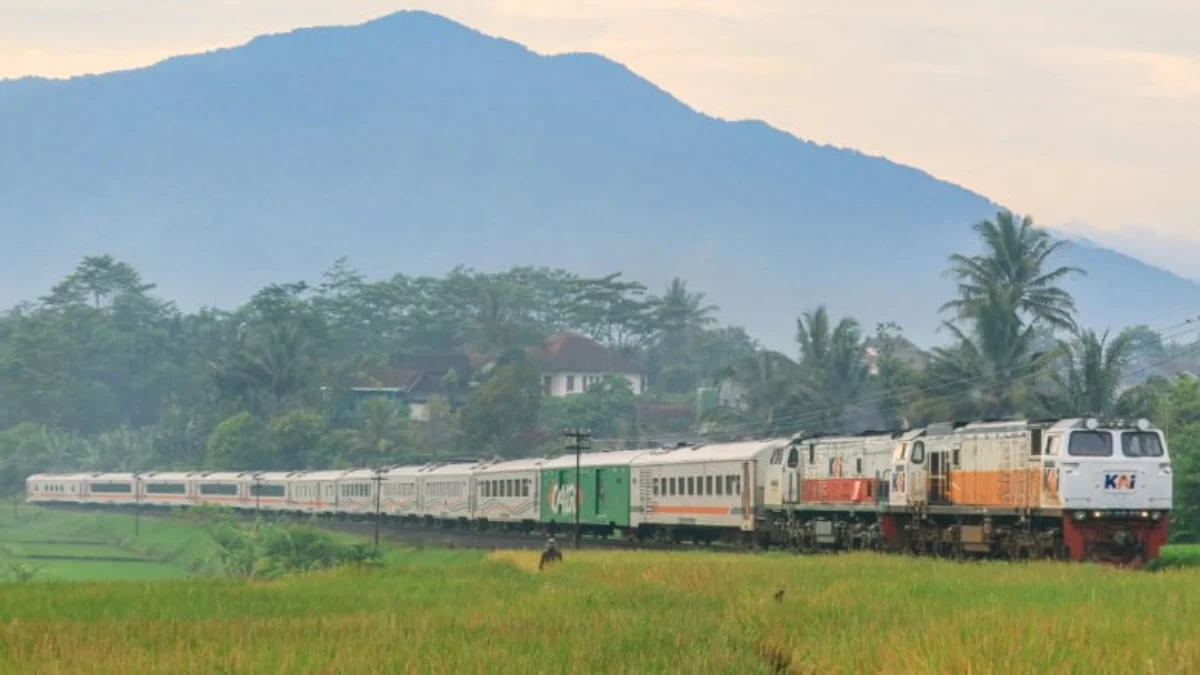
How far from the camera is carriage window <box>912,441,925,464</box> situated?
167ft

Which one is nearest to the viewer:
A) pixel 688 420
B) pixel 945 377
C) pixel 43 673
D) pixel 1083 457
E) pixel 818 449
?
pixel 43 673

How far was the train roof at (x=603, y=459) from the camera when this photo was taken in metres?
74.8

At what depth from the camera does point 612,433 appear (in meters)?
152

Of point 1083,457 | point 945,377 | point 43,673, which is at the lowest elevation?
point 43,673

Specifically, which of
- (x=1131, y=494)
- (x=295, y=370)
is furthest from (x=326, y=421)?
(x=1131, y=494)

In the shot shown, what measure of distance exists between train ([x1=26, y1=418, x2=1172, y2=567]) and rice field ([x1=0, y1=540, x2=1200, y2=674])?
5085 millimetres

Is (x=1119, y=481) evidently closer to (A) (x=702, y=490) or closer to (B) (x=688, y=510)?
(A) (x=702, y=490)

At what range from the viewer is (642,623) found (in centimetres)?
2630

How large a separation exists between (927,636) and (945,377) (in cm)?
7392

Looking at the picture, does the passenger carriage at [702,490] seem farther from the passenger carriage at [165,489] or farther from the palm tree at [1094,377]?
the passenger carriage at [165,489]

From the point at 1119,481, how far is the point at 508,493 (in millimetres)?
47109

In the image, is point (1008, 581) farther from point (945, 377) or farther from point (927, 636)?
point (945, 377)

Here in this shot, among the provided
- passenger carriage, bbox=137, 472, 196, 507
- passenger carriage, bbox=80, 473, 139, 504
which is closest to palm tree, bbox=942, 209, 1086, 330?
passenger carriage, bbox=137, 472, 196, 507

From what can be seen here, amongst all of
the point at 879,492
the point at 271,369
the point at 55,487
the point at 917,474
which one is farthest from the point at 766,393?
the point at 917,474
